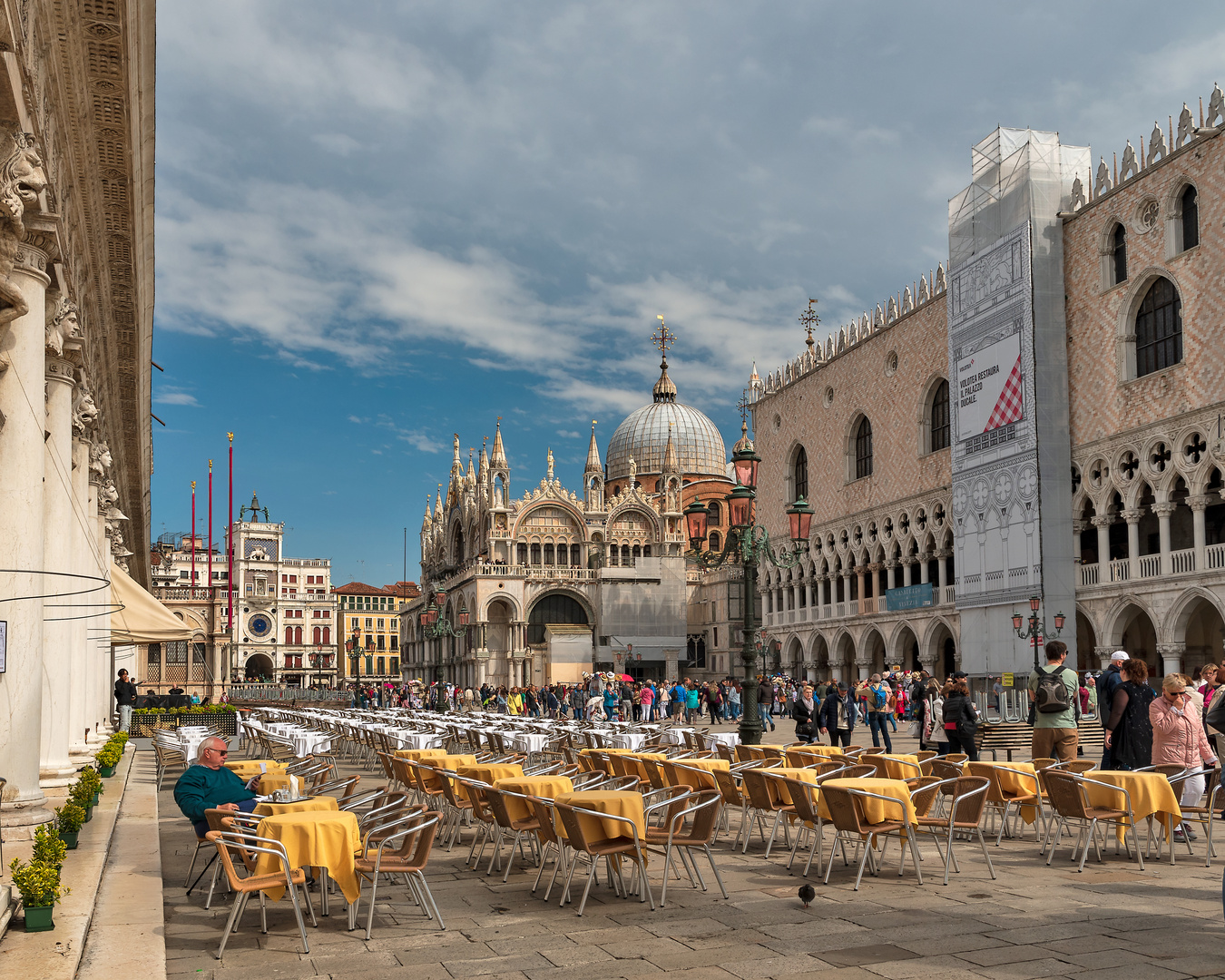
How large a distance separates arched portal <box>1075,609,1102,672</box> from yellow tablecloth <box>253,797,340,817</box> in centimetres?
2588

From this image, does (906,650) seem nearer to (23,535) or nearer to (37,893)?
(23,535)

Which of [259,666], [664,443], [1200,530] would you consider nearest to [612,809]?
[1200,530]

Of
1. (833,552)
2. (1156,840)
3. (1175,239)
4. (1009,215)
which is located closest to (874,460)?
(833,552)

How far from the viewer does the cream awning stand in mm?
14688

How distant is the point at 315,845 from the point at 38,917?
1.23 metres

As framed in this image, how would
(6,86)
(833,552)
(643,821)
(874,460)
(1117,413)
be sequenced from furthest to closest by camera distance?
(833,552) < (874,460) < (1117,413) < (643,821) < (6,86)

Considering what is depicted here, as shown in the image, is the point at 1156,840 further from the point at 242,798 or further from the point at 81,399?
the point at 81,399

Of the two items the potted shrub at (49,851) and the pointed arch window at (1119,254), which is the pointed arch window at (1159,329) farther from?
the potted shrub at (49,851)

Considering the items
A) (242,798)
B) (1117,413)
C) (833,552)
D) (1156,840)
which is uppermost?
(1117,413)

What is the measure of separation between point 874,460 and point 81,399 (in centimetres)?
2996

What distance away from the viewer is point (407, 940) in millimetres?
5637

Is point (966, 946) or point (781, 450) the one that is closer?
point (966, 946)

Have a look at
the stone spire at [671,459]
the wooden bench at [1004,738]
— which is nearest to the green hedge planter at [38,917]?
the wooden bench at [1004,738]

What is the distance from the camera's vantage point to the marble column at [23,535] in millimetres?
6422
